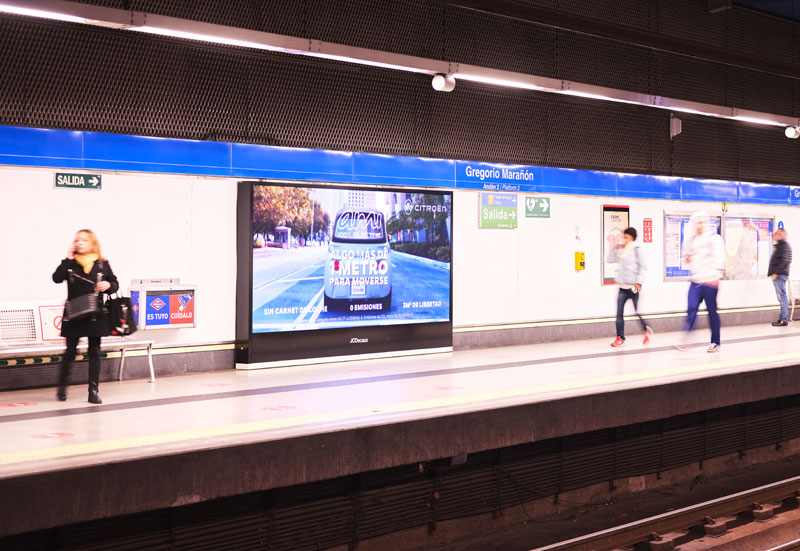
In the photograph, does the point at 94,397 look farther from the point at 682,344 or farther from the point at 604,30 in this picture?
the point at 682,344

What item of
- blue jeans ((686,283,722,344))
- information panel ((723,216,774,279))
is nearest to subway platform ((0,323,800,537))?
blue jeans ((686,283,722,344))

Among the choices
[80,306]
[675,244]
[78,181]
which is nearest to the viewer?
[80,306]

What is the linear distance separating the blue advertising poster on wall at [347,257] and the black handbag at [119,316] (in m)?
1.89

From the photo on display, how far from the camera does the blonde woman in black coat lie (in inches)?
271

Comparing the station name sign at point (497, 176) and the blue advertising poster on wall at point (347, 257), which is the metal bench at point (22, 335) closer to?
the blue advertising poster on wall at point (347, 257)

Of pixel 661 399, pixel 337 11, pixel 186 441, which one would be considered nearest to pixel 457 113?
pixel 337 11

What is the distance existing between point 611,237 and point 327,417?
24.9ft

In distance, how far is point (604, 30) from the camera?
341 inches

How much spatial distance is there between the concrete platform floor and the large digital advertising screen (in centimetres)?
56

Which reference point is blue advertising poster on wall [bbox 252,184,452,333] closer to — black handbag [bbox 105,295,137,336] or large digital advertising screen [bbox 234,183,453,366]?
large digital advertising screen [bbox 234,183,453,366]

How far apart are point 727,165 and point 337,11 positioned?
7.88 meters

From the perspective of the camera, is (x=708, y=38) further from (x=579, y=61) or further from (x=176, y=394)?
(x=176, y=394)

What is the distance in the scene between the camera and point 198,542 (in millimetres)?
5785

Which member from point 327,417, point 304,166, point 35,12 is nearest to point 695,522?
point 327,417
